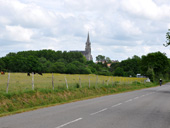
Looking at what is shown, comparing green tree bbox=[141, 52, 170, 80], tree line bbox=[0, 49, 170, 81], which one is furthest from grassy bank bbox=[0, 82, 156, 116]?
green tree bbox=[141, 52, 170, 80]

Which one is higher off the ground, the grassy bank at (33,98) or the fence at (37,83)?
the fence at (37,83)

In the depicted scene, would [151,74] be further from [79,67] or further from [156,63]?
[79,67]

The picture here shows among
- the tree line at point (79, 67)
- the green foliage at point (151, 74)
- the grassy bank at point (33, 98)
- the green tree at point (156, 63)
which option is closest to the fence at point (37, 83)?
the grassy bank at point (33, 98)

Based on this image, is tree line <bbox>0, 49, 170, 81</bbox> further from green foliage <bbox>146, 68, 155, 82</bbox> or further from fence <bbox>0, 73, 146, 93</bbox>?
fence <bbox>0, 73, 146, 93</bbox>

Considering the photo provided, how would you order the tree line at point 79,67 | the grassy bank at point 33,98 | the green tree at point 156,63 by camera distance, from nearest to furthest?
the grassy bank at point 33,98, the green tree at point 156,63, the tree line at point 79,67

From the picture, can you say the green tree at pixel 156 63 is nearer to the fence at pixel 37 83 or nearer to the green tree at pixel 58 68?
the fence at pixel 37 83

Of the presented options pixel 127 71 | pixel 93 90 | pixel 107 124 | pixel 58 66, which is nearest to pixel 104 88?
pixel 93 90

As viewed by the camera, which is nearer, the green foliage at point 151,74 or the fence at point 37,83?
the fence at point 37,83

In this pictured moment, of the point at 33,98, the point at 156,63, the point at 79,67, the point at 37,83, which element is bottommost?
the point at 33,98

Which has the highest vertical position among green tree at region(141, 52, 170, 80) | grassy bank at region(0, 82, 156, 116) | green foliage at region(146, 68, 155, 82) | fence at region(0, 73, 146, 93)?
green tree at region(141, 52, 170, 80)

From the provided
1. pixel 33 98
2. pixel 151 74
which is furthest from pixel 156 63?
pixel 33 98

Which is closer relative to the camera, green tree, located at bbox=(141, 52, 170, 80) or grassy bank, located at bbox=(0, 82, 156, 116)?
grassy bank, located at bbox=(0, 82, 156, 116)

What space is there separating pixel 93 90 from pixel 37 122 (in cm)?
1821

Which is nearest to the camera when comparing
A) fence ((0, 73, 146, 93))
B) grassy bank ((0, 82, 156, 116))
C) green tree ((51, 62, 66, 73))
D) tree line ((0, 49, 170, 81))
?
grassy bank ((0, 82, 156, 116))
